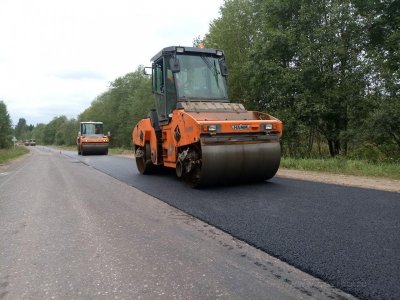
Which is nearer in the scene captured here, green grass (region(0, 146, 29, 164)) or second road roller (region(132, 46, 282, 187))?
second road roller (region(132, 46, 282, 187))

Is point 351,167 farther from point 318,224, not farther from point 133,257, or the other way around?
point 133,257

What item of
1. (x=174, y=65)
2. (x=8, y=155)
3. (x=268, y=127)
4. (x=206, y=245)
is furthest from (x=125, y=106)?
(x=206, y=245)

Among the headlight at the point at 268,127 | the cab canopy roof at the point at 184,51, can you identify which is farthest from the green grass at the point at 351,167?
the cab canopy roof at the point at 184,51

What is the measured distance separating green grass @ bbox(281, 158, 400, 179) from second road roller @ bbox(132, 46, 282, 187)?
2.94 metres

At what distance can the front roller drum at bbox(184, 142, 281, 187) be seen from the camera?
21.8 feet

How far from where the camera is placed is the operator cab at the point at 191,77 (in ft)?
26.3

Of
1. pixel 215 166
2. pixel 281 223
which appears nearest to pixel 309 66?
pixel 215 166

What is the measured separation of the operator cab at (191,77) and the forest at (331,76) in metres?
5.59

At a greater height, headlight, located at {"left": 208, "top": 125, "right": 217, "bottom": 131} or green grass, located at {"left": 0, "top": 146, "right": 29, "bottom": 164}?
headlight, located at {"left": 208, "top": 125, "right": 217, "bottom": 131}

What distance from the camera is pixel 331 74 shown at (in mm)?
13859

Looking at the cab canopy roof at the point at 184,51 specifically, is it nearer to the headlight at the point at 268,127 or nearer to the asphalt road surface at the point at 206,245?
the headlight at the point at 268,127

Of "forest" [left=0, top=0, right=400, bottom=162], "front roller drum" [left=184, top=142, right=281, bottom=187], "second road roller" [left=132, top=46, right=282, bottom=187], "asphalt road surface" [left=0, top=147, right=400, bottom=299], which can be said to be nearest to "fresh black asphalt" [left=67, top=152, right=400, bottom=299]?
"asphalt road surface" [left=0, top=147, right=400, bottom=299]

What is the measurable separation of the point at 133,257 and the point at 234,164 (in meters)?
3.63

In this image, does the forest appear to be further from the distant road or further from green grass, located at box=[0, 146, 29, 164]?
green grass, located at box=[0, 146, 29, 164]
